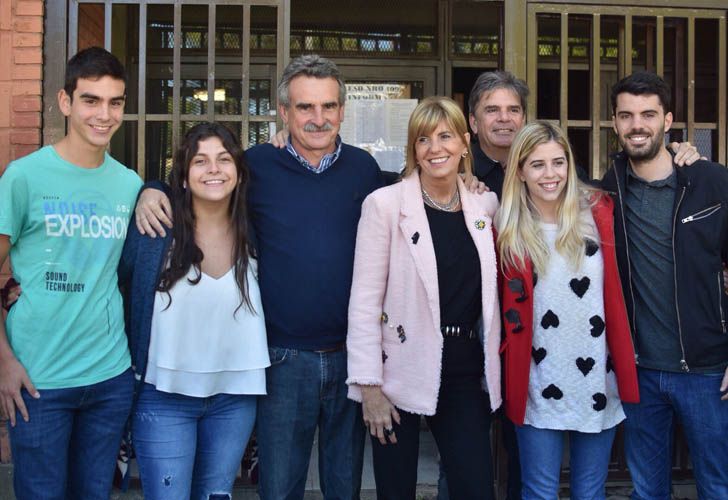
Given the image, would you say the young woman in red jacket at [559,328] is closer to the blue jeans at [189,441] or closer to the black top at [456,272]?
the black top at [456,272]

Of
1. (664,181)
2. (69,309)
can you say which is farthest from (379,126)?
(69,309)

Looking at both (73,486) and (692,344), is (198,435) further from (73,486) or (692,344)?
(692,344)

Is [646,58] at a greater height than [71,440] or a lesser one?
greater

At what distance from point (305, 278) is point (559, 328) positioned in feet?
3.26

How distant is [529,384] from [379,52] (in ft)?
13.9

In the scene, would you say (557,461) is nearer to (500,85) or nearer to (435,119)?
(435,119)

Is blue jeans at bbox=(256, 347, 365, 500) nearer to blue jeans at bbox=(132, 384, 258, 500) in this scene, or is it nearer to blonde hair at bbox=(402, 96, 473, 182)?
blue jeans at bbox=(132, 384, 258, 500)

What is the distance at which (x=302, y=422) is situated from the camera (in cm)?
288

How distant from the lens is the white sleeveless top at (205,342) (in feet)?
8.64

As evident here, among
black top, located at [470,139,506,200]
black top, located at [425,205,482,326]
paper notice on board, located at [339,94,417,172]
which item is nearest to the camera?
black top, located at [425,205,482,326]

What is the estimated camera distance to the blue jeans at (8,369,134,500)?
2535 mm

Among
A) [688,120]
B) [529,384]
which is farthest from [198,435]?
[688,120]

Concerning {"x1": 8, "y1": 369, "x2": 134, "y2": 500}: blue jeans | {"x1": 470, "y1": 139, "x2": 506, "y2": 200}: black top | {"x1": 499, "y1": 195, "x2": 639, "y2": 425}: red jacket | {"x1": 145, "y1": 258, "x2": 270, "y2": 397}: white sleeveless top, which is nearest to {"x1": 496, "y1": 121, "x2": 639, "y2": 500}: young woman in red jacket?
{"x1": 499, "y1": 195, "x2": 639, "y2": 425}: red jacket

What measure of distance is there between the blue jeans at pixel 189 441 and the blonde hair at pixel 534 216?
1.18 meters
